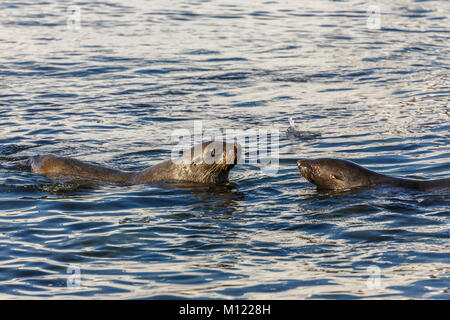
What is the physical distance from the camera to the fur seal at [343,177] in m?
9.29

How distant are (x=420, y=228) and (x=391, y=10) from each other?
20465 mm

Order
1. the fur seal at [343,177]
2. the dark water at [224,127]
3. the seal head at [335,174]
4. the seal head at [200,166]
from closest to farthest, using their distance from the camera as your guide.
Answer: the dark water at [224,127] → the fur seal at [343,177] → the seal head at [200,166] → the seal head at [335,174]

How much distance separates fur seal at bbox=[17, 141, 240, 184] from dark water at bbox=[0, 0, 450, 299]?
9.0 inches

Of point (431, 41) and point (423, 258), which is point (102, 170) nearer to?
point (423, 258)

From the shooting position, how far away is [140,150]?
38.9 feet

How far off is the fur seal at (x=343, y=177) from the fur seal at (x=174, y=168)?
1.06 metres

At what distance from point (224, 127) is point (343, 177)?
3.95 m

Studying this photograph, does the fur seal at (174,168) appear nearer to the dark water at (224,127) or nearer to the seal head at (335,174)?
the dark water at (224,127)

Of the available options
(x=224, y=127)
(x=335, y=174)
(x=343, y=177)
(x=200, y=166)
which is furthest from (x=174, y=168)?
(x=224, y=127)

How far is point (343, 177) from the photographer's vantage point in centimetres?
963

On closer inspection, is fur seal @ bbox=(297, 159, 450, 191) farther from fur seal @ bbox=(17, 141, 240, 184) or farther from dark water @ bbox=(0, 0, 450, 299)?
fur seal @ bbox=(17, 141, 240, 184)

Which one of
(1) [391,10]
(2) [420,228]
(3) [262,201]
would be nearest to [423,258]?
(2) [420,228]

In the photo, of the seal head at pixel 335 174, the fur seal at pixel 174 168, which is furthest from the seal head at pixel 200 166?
the seal head at pixel 335 174

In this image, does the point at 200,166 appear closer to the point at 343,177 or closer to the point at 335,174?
the point at 335,174
